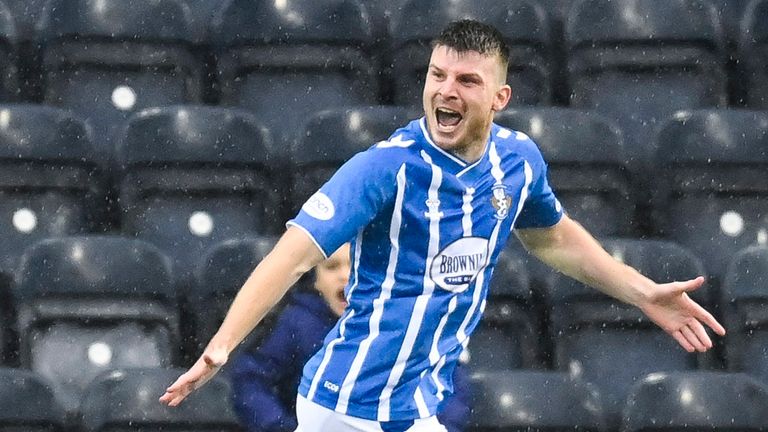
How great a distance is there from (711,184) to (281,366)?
203 cm

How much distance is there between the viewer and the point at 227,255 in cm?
497

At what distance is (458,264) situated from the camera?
3484 mm

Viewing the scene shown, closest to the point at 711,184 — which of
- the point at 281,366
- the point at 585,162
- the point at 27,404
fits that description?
the point at 585,162

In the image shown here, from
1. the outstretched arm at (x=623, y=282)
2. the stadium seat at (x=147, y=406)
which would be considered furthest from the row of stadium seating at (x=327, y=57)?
the outstretched arm at (x=623, y=282)

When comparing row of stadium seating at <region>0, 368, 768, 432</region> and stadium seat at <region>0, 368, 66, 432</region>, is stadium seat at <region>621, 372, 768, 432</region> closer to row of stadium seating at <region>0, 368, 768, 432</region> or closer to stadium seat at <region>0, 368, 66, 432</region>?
row of stadium seating at <region>0, 368, 768, 432</region>

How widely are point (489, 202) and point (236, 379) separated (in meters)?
1.01

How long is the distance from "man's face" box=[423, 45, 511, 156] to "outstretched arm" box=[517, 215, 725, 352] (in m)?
0.42

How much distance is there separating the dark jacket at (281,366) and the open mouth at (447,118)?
856 mm

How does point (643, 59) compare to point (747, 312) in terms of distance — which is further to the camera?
point (643, 59)

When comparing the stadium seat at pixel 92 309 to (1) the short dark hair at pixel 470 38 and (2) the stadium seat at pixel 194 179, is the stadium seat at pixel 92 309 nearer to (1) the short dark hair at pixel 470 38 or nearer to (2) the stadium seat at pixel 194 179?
(2) the stadium seat at pixel 194 179

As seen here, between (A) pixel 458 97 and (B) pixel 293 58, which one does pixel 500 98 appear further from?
(B) pixel 293 58

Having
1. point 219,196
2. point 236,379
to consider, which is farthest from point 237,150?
point 236,379

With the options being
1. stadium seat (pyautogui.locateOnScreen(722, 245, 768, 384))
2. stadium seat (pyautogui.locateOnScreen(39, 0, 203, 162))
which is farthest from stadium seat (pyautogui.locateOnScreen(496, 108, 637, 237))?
stadium seat (pyautogui.locateOnScreen(39, 0, 203, 162))

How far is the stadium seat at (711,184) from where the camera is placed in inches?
221
